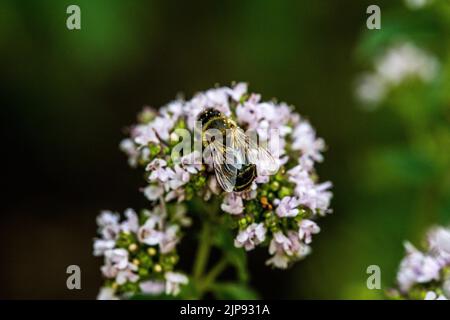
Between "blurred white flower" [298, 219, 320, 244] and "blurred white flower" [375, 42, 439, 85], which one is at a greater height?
"blurred white flower" [375, 42, 439, 85]

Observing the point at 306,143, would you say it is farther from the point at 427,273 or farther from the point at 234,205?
the point at 427,273

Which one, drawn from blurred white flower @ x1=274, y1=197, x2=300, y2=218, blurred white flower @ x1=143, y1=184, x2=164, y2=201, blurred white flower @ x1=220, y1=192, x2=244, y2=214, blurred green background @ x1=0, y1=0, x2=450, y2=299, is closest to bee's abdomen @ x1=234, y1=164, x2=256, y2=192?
blurred white flower @ x1=220, y1=192, x2=244, y2=214

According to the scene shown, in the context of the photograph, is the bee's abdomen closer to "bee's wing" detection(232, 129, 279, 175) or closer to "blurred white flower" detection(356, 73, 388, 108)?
Answer: "bee's wing" detection(232, 129, 279, 175)

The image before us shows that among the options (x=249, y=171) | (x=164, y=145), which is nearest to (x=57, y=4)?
(x=164, y=145)

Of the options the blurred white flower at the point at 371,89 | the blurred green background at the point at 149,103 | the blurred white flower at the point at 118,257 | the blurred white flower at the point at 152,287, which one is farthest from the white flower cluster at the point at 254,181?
the blurred green background at the point at 149,103

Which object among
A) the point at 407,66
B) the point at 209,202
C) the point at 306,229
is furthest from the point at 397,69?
the point at 306,229
